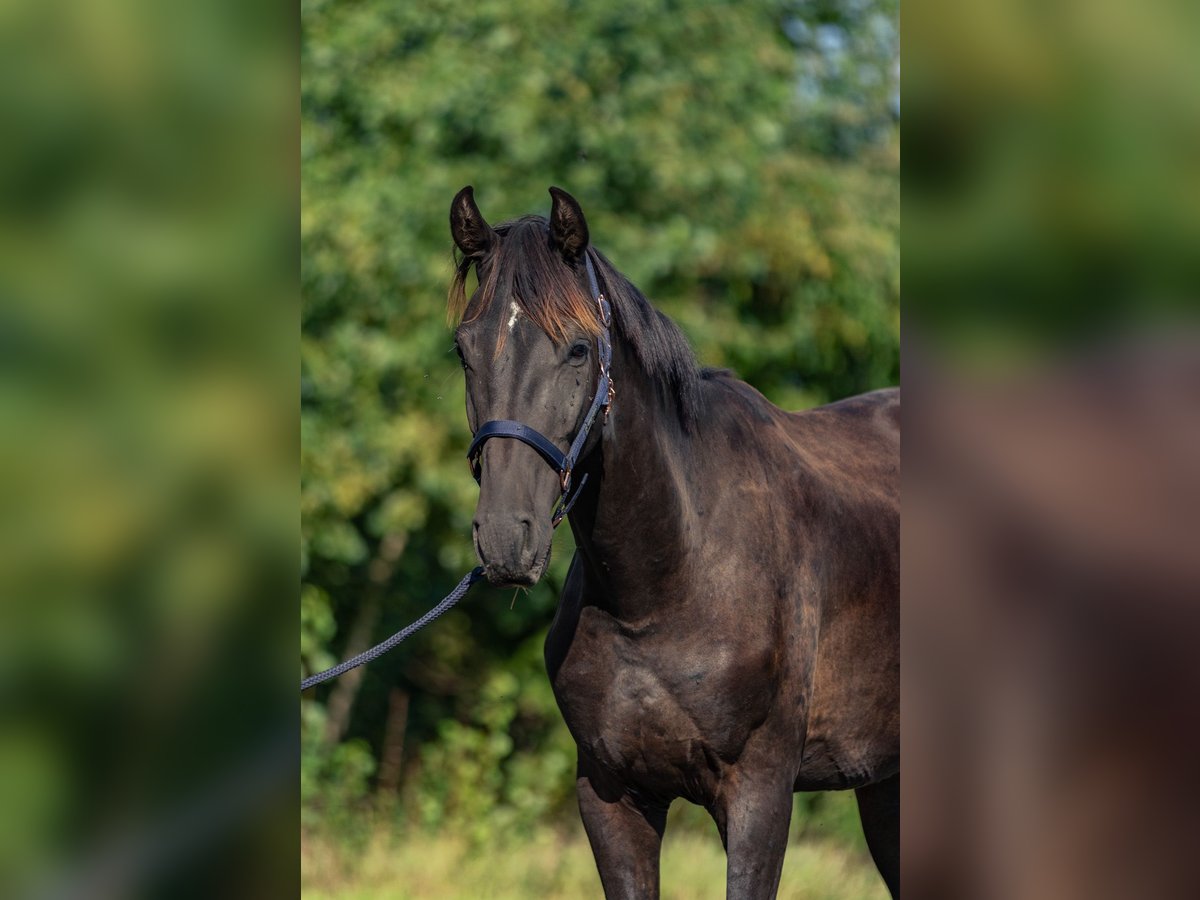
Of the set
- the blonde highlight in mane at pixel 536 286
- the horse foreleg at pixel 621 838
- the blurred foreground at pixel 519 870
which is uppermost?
the blonde highlight in mane at pixel 536 286

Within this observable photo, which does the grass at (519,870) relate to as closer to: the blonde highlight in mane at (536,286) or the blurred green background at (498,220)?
the blurred green background at (498,220)

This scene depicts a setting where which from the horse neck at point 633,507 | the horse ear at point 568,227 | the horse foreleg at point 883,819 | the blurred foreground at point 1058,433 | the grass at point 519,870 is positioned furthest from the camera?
the grass at point 519,870

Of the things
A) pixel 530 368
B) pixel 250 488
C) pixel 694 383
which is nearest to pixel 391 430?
pixel 694 383

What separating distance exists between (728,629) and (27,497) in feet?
8.91

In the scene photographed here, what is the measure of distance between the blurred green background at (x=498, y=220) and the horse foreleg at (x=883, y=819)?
149cm

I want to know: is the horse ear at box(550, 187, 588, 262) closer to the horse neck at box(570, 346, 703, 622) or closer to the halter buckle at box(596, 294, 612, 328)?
the halter buckle at box(596, 294, 612, 328)

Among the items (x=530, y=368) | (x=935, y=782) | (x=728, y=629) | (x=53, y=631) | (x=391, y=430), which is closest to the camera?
(x=53, y=631)

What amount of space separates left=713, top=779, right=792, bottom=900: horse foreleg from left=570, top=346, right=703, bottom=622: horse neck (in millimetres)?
517

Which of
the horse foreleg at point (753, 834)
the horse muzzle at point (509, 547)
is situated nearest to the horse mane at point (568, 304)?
the horse muzzle at point (509, 547)

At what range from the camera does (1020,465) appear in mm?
806

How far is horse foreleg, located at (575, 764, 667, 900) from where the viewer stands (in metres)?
3.53

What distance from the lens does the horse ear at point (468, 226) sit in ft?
10.3

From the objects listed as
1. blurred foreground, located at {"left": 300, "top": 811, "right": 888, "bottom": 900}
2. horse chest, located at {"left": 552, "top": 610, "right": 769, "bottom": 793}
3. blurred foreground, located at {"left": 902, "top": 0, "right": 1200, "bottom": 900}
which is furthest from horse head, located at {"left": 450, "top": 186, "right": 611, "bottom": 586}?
blurred foreground, located at {"left": 300, "top": 811, "right": 888, "bottom": 900}

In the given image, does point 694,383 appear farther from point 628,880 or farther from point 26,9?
point 26,9
